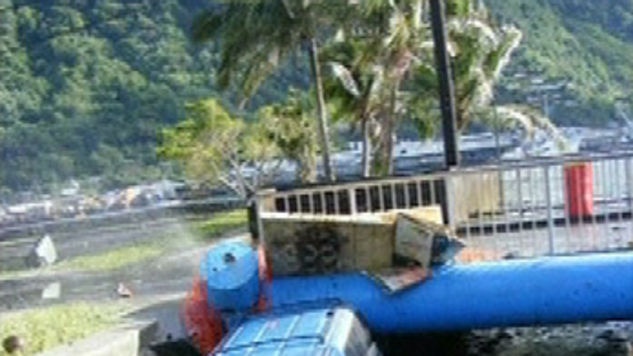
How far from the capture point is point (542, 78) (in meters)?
83.8

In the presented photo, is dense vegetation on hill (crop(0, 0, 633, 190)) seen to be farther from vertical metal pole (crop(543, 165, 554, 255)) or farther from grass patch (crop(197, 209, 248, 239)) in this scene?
vertical metal pole (crop(543, 165, 554, 255))

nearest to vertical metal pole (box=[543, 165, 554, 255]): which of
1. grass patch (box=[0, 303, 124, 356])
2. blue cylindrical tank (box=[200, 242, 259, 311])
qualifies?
blue cylindrical tank (box=[200, 242, 259, 311])

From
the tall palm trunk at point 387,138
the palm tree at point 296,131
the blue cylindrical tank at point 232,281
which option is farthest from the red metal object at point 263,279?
the palm tree at point 296,131

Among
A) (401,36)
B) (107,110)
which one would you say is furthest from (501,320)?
(107,110)

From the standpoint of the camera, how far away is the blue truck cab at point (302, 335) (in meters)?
9.81

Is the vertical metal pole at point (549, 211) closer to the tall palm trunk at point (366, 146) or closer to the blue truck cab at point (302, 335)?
the blue truck cab at point (302, 335)

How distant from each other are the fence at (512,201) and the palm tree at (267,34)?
16948mm

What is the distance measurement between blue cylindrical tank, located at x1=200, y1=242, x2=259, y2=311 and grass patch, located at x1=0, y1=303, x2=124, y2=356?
7.79 feet

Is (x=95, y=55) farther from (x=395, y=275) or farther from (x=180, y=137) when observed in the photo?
(x=395, y=275)

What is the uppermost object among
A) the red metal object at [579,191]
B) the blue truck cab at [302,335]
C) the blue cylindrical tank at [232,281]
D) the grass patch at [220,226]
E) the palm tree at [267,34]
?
the palm tree at [267,34]

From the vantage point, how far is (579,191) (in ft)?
46.8

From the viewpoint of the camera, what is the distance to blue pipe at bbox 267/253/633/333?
11.5 m

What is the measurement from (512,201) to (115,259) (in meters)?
31.1

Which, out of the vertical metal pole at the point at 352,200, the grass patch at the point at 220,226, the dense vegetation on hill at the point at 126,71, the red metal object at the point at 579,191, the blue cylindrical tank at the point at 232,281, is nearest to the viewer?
the blue cylindrical tank at the point at 232,281
